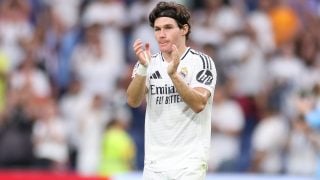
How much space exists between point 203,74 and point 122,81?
7386 mm

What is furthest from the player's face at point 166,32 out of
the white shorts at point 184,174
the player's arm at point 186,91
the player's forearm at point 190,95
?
the white shorts at point 184,174

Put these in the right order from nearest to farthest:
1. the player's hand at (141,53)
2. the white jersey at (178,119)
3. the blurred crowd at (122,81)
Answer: the player's hand at (141,53)
the white jersey at (178,119)
the blurred crowd at (122,81)

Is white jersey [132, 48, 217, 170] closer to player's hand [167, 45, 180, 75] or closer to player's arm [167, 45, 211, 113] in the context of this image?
player's arm [167, 45, 211, 113]

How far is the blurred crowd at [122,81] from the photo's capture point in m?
14.3

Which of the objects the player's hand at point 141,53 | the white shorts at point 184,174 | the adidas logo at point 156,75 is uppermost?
the player's hand at point 141,53

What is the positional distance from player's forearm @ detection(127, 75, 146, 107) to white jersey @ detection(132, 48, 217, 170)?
13 centimetres

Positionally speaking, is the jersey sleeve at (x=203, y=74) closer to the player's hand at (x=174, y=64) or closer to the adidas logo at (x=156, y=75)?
the adidas logo at (x=156, y=75)

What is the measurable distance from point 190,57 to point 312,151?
20.6ft

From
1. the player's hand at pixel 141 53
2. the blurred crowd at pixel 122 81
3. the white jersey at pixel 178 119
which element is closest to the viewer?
the player's hand at pixel 141 53

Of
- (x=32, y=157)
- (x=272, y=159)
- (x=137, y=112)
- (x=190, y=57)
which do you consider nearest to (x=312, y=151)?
(x=272, y=159)

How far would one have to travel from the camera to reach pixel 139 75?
25.7 feet

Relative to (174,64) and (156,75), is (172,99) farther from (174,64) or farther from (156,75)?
(174,64)

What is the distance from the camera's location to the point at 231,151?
14578 millimetres

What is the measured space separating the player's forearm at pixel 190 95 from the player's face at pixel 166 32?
40 centimetres
